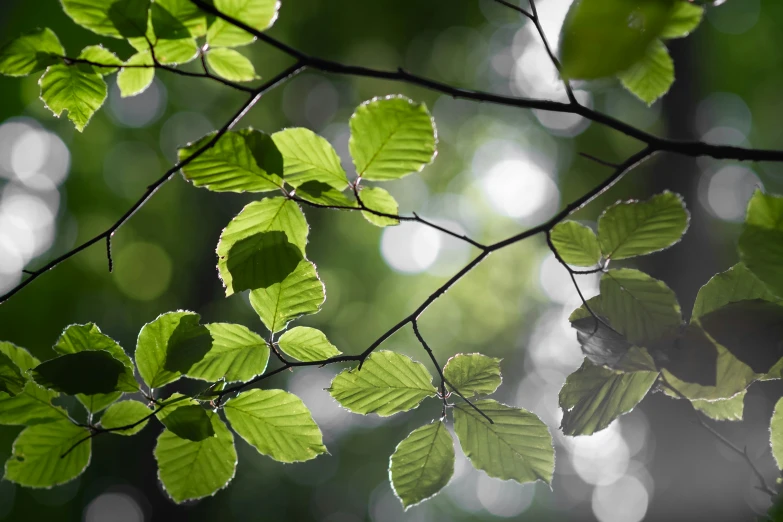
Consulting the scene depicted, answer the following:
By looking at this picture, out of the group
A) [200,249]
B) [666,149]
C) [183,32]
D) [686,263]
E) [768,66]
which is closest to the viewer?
[666,149]

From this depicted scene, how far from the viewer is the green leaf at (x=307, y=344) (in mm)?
590

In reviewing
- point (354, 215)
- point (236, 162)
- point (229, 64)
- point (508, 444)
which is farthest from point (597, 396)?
point (354, 215)

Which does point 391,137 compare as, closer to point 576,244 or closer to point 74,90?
point 576,244

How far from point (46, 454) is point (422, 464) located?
44 cm

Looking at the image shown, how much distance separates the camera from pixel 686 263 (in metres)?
4.01

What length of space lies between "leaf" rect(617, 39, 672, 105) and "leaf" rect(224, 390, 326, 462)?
581mm

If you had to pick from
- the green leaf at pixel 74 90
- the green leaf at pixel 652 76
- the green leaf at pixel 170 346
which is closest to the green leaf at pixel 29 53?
the green leaf at pixel 74 90

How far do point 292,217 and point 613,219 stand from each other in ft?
1.15

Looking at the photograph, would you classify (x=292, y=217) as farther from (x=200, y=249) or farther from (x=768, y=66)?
(x=768, y=66)

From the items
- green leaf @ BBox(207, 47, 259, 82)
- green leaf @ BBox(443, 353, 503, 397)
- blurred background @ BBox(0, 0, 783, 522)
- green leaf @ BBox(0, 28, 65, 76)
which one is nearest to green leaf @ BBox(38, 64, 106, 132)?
green leaf @ BBox(0, 28, 65, 76)

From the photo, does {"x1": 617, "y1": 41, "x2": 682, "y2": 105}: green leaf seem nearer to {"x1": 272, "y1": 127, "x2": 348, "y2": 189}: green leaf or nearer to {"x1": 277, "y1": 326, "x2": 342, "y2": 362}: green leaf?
{"x1": 272, "y1": 127, "x2": 348, "y2": 189}: green leaf

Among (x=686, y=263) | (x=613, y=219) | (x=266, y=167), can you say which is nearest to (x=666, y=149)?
(x=613, y=219)

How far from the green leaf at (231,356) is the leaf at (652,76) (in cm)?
57

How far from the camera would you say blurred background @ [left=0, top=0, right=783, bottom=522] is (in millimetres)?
6000
